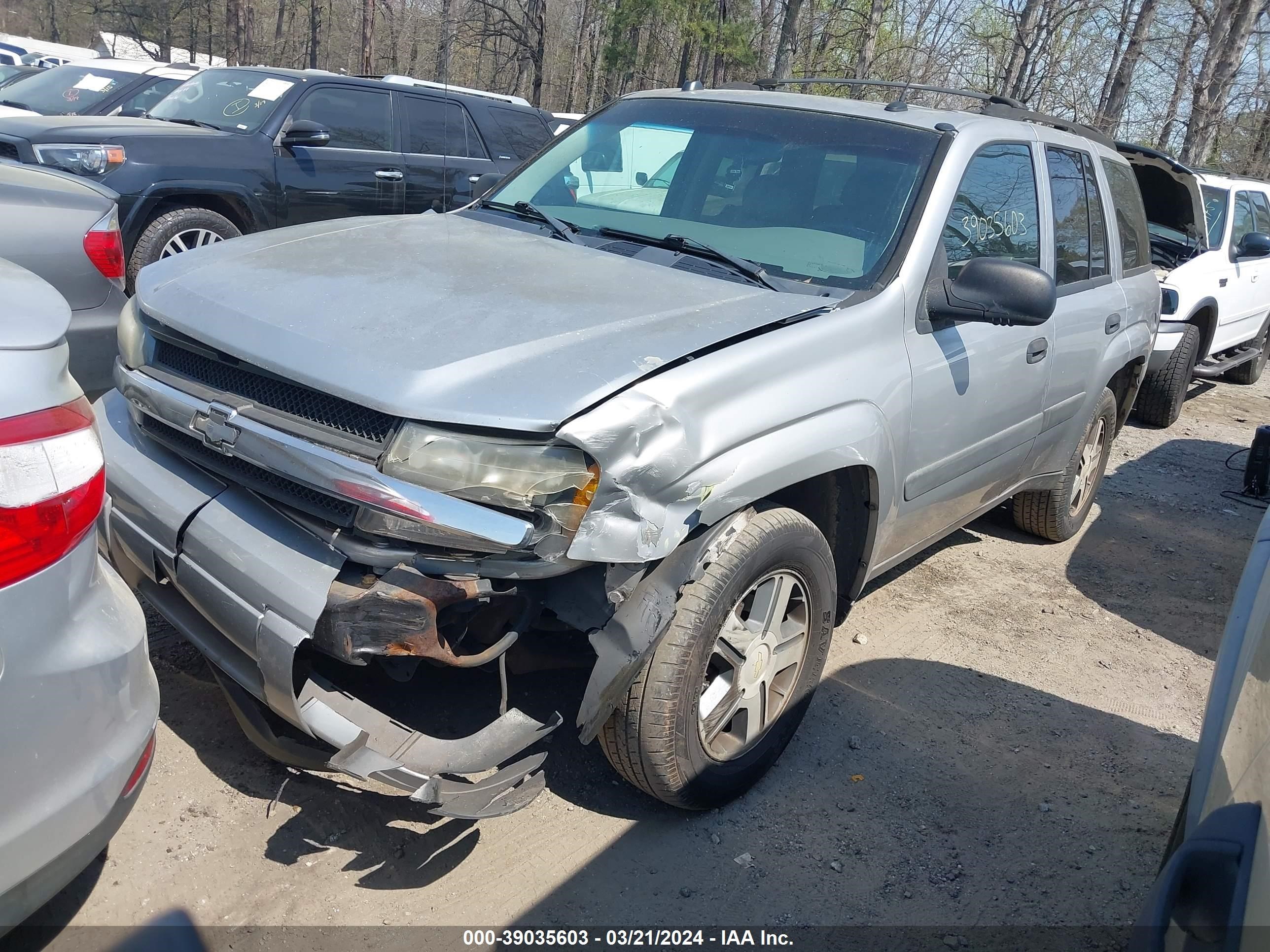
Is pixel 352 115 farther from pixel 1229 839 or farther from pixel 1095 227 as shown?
pixel 1229 839

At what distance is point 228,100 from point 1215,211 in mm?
8216

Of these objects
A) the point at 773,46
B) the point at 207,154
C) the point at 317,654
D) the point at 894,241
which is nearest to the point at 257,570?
the point at 317,654

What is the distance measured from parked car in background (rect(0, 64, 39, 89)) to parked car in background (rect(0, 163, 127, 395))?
840 cm

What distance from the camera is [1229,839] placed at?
1637mm

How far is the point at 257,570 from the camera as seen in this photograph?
2.36m

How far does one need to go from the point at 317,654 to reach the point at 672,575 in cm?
95

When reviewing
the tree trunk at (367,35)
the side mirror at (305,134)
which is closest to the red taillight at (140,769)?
the side mirror at (305,134)

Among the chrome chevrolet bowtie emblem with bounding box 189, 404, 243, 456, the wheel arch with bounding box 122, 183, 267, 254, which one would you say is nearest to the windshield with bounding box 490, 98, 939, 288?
the chrome chevrolet bowtie emblem with bounding box 189, 404, 243, 456

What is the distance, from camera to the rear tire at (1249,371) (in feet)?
33.9

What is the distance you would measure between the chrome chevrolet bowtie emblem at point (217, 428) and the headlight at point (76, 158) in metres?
5.32

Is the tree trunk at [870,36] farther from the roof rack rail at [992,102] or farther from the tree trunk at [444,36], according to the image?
the roof rack rail at [992,102]

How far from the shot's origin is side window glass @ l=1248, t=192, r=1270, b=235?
9.38 m

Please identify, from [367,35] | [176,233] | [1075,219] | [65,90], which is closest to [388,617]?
[1075,219]

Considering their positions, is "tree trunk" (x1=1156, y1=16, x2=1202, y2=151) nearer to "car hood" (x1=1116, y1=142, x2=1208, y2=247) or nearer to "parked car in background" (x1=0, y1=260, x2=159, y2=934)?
"car hood" (x1=1116, y1=142, x2=1208, y2=247)
